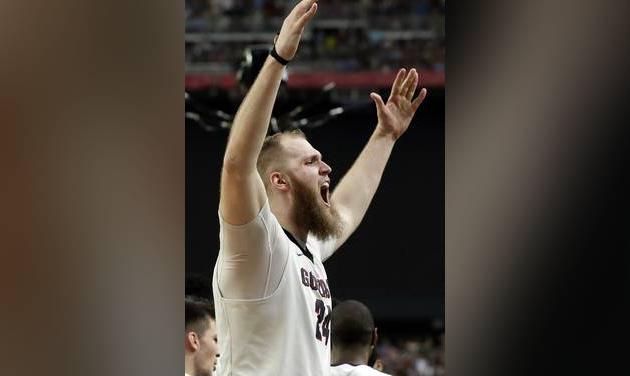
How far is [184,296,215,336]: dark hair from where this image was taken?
390cm

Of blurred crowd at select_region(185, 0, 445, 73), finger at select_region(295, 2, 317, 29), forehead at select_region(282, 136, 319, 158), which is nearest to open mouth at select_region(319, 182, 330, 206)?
forehead at select_region(282, 136, 319, 158)

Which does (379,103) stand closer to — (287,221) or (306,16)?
(287,221)

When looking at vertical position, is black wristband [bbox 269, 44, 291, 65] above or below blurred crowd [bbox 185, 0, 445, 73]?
below

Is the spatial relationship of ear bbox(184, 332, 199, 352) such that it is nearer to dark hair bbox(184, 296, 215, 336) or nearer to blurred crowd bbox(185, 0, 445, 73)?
dark hair bbox(184, 296, 215, 336)

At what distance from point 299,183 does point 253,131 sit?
3.20ft
